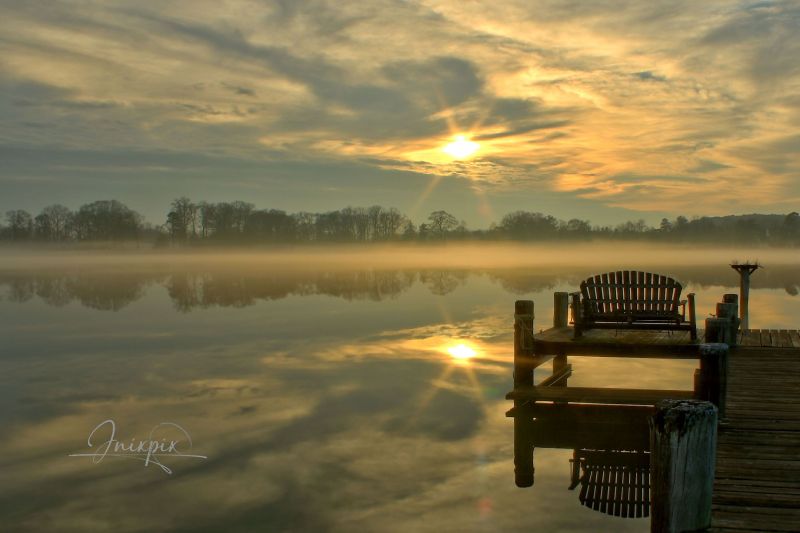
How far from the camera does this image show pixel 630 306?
12266 millimetres

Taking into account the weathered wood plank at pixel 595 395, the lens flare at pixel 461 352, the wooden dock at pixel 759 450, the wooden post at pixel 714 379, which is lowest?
the lens flare at pixel 461 352

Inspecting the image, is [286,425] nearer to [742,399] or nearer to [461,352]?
[742,399]

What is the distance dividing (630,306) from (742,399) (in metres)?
3.34

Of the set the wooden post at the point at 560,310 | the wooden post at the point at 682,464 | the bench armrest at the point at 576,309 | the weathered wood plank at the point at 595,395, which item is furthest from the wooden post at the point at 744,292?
the wooden post at the point at 682,464

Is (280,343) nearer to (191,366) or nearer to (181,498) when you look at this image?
(191,366)

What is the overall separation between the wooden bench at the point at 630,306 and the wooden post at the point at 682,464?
24.2 ft

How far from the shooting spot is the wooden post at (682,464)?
4508 millimetres

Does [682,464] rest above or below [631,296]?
below

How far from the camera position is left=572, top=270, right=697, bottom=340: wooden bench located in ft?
39.7

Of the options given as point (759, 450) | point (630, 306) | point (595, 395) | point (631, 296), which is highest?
point (631, 296)

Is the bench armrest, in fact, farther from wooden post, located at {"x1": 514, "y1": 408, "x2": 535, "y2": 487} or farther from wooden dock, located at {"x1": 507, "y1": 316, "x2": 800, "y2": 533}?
wooden post, located at {"x1": 514, "y1": 408, "x2": 535, "y2": 487}

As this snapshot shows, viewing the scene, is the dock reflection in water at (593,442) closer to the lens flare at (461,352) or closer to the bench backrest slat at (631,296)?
the bench backrest slat at (631,296)

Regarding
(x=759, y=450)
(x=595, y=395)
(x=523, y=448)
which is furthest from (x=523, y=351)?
(x=759, y=450)

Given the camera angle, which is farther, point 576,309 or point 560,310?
point 560,310
